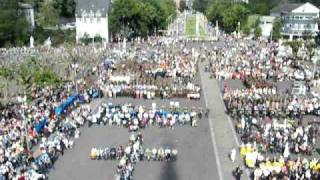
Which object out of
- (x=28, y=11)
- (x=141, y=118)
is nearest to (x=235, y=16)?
(x=28, y=11)

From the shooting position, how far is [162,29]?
10544 cm

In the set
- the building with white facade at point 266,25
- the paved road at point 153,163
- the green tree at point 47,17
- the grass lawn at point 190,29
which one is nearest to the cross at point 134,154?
the paved road at point 153,163

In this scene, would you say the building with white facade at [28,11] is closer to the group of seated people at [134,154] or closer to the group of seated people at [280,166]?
the group of seated people at [134,154]

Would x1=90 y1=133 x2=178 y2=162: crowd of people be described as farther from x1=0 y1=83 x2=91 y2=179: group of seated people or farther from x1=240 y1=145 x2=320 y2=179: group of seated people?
x1=240 y1=145 x2=320 y2=179: group of seated people

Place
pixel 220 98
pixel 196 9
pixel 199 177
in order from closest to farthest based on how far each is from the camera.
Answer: pixel 199 177, pixel 220 98, pixel 196 9

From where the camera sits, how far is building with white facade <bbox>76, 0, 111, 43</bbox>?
8956 centimetres

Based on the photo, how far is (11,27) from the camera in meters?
77.8

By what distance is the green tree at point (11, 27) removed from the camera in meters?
76.6

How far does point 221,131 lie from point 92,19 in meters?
59.5

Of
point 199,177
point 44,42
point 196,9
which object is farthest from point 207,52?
point 196,9

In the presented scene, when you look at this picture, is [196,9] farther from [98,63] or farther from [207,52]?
[98,63]

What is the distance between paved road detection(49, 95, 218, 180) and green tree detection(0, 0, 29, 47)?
46.3 meters

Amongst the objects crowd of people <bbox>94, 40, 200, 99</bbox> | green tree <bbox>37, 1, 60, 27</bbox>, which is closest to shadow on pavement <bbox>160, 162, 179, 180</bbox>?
crowd of people <bbox>94, 40, 200, 99</bbox>

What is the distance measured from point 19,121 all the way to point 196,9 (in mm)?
151577
